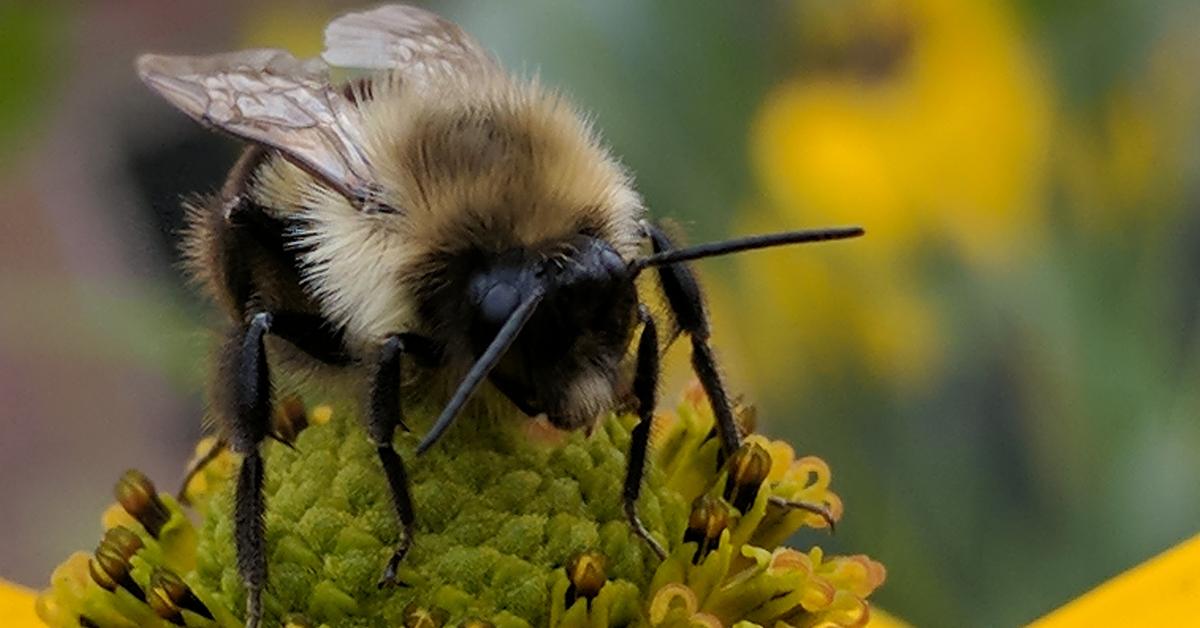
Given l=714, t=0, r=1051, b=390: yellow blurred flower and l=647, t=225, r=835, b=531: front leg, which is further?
l=714, t=0, r=1051, b=390: yellow blurred flower

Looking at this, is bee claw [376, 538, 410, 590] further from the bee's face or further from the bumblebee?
the bee's face

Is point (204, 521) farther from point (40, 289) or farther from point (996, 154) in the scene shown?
point (40, 289)

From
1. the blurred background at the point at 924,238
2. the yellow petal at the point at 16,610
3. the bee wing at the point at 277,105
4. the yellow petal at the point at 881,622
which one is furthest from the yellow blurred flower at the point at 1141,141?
the yellow petal at the point at 16,610

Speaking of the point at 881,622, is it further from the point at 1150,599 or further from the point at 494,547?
the point at 494,547

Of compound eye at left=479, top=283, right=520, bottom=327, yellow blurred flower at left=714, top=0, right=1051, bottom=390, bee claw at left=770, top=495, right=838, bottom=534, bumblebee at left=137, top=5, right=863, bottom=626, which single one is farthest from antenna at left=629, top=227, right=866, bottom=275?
yellow blurred flower at left=714, top=0, right=1051, bottom=390

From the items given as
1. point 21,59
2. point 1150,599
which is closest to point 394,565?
point 1150,599

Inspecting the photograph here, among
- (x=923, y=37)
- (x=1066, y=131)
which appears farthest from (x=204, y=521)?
(x=923, y=37)

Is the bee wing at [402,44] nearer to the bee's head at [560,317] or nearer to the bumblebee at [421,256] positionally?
the bumblebee at [421,256]
